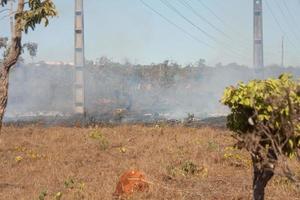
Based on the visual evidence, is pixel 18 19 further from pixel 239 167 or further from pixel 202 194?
pixel 239 167

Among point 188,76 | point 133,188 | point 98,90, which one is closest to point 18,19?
point 133,188

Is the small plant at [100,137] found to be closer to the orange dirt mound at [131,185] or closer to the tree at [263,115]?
the orange dirt mound at [131,185]

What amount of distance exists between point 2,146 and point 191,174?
7125mm

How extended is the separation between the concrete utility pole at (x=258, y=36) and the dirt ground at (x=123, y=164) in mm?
23601

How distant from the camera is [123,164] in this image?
444 inches

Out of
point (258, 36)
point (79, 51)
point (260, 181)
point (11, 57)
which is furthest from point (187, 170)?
point (258, 36)

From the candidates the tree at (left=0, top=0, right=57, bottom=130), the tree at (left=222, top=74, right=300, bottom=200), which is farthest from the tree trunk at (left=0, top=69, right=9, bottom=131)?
the tree at (left=222, top=74, right=300, bottom=200)

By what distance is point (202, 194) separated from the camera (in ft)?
25.5

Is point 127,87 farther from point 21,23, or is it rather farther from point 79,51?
point 21,23

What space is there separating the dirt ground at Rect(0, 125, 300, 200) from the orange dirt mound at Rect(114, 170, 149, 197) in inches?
6.2

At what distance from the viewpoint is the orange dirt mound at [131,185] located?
7949mm

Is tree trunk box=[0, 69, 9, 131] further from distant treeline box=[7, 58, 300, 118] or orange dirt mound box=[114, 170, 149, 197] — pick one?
distant treeline box=[7, 58, 300, 118]

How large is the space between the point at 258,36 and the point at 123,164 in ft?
103

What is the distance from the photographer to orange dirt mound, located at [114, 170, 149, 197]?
7.95 meters
